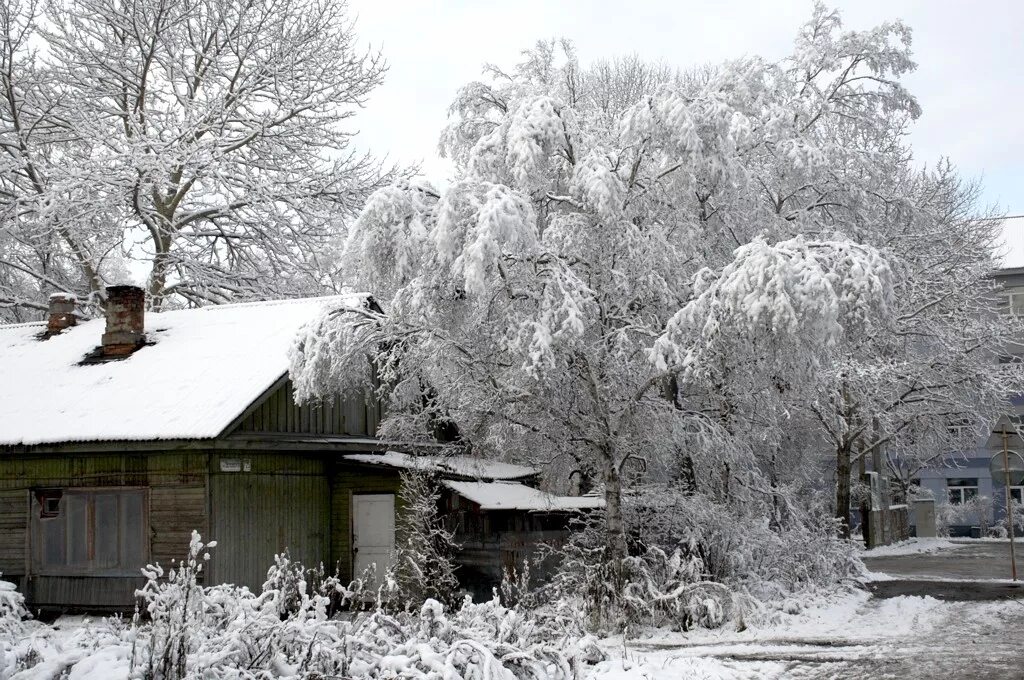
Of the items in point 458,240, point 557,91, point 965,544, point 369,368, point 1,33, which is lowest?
point 965,544

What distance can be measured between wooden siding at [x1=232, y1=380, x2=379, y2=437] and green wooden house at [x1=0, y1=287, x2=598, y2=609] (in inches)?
1.3

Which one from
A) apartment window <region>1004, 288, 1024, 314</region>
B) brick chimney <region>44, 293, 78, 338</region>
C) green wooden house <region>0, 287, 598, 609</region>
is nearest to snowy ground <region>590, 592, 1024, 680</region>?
green wooden house <region>0, 287, 598, 609</region>

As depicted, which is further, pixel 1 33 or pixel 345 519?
pixel 1 33

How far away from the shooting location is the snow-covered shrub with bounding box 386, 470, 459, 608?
A: 16969 millimetres

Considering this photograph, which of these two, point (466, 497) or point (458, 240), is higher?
point (458, 240)

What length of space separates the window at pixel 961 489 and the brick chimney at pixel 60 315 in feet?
112

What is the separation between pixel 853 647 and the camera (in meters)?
14.4

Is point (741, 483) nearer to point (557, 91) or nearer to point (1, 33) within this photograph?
point (557, 91)

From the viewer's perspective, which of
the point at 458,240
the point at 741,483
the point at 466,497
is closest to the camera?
the point at 458,240

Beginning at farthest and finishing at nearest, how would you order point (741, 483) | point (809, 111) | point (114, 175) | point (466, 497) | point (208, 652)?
point (114, 175)
point (809, 111)
point (741, 483)
point (466, 497)
point (208, 652)

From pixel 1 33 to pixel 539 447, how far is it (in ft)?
54.8

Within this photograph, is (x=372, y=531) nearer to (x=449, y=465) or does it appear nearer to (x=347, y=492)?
(x=347, y=492)

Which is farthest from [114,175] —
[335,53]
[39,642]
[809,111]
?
[39,642]

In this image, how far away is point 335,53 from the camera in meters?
28.5
